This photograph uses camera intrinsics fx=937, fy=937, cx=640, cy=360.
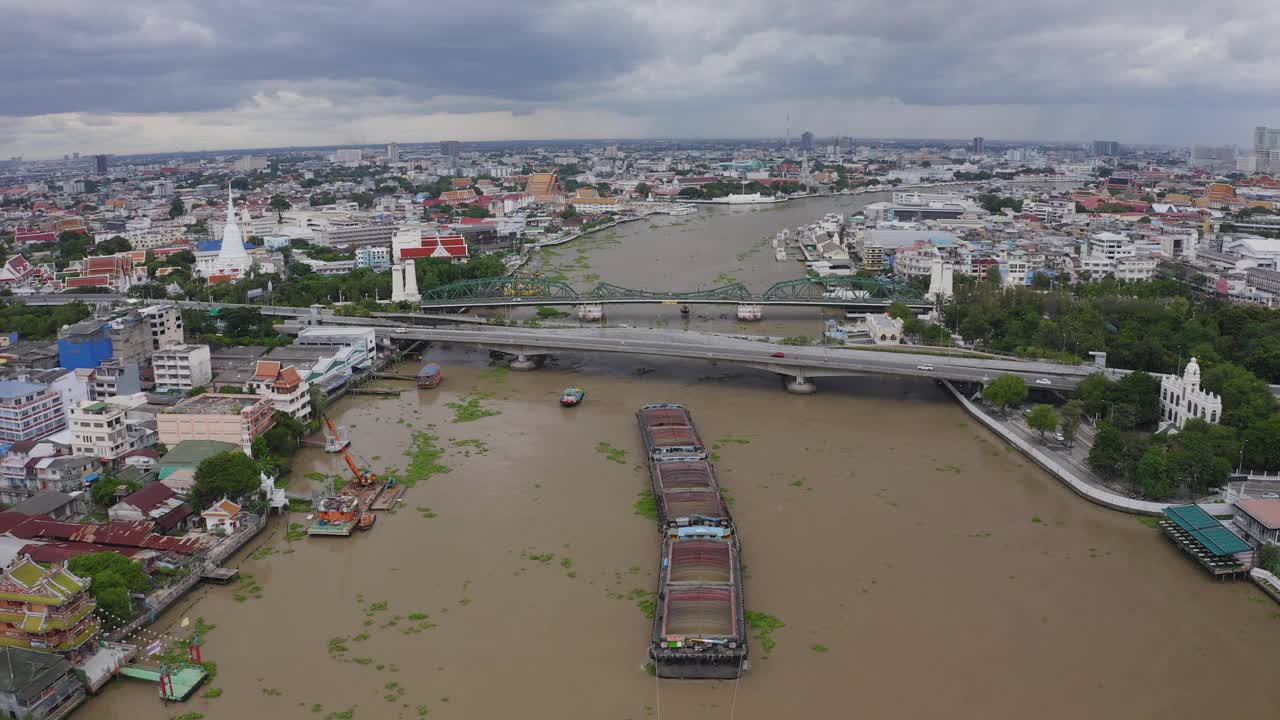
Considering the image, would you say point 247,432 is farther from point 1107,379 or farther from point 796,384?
point 1107,379

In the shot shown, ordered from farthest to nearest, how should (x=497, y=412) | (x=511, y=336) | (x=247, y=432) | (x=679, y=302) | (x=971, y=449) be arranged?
(x=679, y=302)
(x=511, y=336)
(x=497, y=412)
(x=971, y=449)
(x=247, y=432)

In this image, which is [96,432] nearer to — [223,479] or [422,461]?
[223,479]

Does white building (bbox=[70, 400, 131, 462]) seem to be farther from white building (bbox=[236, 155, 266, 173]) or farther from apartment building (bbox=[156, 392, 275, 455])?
white building (bbox=[236, 155, 266, 173])

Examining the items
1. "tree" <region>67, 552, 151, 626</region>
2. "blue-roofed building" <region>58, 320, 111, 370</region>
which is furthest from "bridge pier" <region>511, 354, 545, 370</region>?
"tree" <region>67, 552, 151, 626</region>

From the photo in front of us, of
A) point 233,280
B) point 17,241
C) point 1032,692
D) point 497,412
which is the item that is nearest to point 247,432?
point 497,412

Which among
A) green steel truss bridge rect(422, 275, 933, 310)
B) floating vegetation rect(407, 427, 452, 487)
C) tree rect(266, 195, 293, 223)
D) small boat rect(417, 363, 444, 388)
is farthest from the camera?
tree rect(266, 195, 293, 223)

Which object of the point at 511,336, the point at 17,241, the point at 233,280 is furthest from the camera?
the point at 17,241
